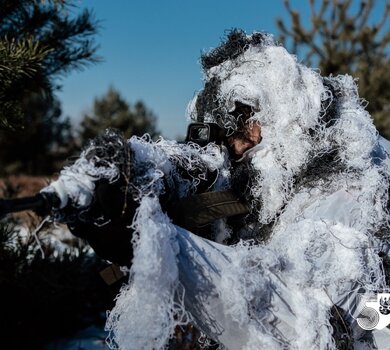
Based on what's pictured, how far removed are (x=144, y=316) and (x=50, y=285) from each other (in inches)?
68.1

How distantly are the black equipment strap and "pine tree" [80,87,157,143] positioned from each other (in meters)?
7.99

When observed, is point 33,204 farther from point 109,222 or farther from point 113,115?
point 113,115

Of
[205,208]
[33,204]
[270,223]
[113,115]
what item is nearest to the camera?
[33,204]

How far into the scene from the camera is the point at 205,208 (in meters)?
1.18

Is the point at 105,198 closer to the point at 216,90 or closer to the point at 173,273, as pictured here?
the point at 173,273

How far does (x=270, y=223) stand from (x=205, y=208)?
196mm

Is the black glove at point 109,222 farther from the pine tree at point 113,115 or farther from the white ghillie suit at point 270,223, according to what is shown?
the pine tree at point 113,115

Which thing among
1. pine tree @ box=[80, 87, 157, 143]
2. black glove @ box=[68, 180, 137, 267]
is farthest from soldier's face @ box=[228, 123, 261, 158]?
pine tree @ box=[80, 87, 157, 143]

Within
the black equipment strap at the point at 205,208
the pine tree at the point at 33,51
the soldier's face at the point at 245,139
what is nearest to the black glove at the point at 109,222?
the black equipment strap at the point at 205,208

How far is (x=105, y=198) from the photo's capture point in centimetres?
93

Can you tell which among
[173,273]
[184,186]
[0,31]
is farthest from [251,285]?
[0,31]

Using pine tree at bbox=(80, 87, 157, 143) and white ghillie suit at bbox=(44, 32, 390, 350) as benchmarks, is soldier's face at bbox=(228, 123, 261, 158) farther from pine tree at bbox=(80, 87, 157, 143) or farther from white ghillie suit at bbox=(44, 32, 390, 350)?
pine tree at bbox=(80, 87, 157, 143)

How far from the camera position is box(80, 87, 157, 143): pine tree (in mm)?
9234

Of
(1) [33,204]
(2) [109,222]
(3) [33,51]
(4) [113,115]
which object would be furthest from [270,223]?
(4) [113,115]
